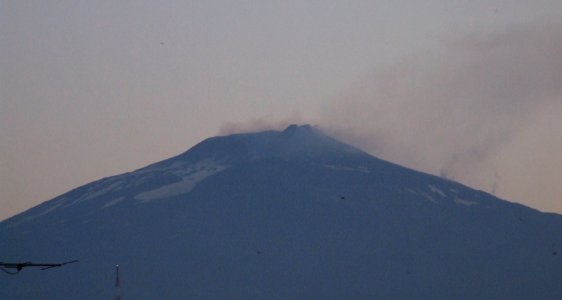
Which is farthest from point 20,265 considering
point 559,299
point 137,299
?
point 559,299

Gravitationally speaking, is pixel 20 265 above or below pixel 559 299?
above

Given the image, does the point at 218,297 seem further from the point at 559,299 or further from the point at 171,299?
the point at 559,299

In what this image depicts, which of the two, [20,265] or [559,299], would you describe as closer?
[20,265]

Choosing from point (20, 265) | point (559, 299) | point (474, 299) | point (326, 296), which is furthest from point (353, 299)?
point (20, 265)

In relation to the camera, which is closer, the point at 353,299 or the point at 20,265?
the point at 20,265

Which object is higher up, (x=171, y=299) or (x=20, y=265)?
(x=20, y=265)

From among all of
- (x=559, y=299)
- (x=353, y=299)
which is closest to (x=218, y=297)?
(x=353, y=299)

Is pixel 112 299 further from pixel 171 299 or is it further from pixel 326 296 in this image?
pixel 326 296
